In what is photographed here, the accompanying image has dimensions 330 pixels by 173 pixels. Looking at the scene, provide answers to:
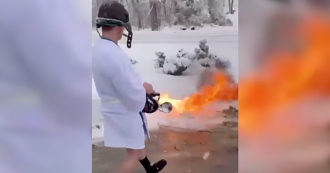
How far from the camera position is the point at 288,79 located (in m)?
1.61

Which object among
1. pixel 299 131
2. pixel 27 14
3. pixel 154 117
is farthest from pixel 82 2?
pixel 299 131

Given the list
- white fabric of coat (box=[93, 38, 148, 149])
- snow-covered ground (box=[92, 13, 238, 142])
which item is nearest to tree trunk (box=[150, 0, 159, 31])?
snow-covered ground (box=[92, 13, 238, 142])

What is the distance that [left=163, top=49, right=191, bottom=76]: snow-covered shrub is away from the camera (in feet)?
5.24

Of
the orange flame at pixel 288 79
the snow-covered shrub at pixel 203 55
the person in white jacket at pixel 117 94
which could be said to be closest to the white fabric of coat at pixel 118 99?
the person in white jacket at pixel 117 94

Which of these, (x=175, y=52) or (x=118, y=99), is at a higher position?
(x=175, y=52)

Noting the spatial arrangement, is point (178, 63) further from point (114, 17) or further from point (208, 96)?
point (114, 17)

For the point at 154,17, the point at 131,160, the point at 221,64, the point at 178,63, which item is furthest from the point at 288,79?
the point at 131,160

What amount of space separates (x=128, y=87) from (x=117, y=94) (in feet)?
0.15

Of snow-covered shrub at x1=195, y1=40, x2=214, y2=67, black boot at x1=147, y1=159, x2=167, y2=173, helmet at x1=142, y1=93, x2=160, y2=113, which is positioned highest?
snow-covered shrub at x1=195, y1=40, x2=214, y2=67

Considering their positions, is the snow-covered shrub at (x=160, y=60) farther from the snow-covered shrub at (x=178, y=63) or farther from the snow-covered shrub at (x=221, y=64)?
the snow-covered shrub at (x=221, y=64)

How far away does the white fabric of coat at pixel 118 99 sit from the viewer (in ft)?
5.24

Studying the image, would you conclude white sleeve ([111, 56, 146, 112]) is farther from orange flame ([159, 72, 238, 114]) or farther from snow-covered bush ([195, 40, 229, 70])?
snow-covered bush ([195, 40, 229, 70])

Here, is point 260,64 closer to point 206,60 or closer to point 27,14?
point 206,60

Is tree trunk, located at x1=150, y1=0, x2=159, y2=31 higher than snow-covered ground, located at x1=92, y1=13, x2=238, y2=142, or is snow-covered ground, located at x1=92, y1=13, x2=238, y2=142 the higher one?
tree trunk, located at x1=150, y1=0, x2=159, y2=31
